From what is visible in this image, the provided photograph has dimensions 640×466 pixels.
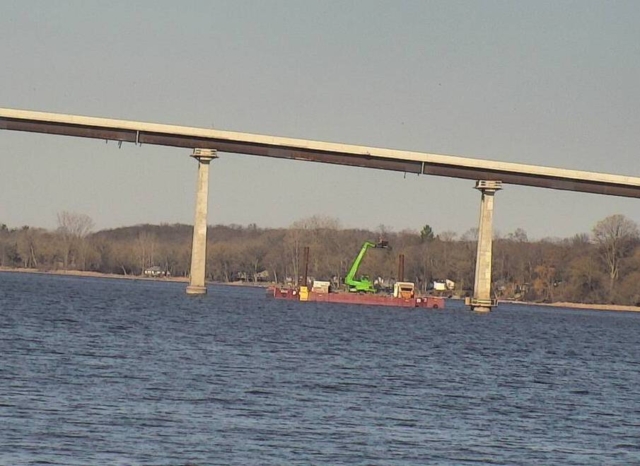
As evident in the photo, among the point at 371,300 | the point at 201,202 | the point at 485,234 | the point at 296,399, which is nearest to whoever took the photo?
the point at 296,399

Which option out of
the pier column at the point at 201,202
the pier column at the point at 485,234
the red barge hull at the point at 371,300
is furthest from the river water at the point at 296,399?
the red barge hull at the point at 371,300

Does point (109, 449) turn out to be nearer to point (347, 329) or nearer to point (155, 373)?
point (155, 373)

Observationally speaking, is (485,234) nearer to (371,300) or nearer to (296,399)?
(371,300)

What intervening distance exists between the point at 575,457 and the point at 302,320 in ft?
205

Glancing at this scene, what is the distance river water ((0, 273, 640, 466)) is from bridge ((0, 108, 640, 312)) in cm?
4880

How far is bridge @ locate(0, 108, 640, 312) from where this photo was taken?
12481cm

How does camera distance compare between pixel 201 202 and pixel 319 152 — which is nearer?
pixel 201 202

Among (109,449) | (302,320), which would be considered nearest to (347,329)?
(302,320)

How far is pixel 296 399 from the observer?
131 feet

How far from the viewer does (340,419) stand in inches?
1421

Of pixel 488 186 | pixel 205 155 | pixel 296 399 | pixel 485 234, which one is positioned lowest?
pixel 296 399

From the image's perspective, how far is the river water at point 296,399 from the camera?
30.8 metres

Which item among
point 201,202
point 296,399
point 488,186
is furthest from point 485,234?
point 296,399

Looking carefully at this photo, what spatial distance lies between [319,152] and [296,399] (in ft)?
297
